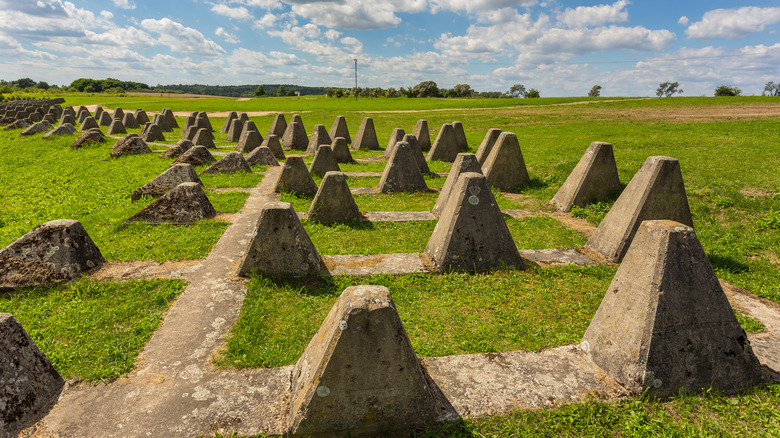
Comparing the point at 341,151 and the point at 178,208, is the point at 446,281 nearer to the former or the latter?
the point at 178,208

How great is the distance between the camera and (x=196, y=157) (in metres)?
15.4

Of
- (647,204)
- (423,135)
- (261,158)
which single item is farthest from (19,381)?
(423,135)

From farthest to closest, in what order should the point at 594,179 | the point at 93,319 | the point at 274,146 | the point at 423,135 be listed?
1. the point at 423,135
2. the point at 274,146
3. the point at 594,179
4. the point at 93,319

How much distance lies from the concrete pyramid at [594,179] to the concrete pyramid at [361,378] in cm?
821

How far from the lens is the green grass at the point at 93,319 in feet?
13.6

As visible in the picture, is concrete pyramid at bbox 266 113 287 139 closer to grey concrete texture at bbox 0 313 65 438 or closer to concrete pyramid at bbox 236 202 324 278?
concrete pyramid at bbox 236 202 324 278

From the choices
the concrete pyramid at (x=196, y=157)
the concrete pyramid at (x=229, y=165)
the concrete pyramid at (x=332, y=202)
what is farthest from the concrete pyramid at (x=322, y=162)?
the concrete pyramid at (x=332, y=202)

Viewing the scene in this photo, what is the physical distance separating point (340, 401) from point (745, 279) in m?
6.84

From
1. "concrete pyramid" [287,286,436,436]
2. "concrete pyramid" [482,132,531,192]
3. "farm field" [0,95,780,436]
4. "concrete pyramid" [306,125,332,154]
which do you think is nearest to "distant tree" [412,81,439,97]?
"concrete pyramid" [306,125,332,154]

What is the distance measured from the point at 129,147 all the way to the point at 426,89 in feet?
192

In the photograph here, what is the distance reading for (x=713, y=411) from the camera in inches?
136

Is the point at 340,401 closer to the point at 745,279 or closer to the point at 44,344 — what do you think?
the point at 44,344

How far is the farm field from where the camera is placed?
3488 mm

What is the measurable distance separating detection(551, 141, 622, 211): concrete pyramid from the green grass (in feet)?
29.1
